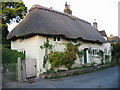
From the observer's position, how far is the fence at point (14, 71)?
979 cm

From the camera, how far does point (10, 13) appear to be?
21.7 m

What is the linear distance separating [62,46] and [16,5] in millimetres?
12891

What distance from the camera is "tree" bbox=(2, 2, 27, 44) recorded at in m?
20.9

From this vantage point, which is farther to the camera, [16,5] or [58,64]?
[16,5]

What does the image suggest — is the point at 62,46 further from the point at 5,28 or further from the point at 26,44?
the point at 5,28

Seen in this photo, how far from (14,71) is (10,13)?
14.8 m

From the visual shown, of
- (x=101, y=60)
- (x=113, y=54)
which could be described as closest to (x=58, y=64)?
(x=101, y=60)

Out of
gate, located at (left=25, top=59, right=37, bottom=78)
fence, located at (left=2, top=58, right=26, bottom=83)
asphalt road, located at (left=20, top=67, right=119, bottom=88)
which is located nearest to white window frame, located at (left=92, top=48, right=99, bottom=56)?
asphalt road, located at (left=20, top=67, right=119, bottom=88)

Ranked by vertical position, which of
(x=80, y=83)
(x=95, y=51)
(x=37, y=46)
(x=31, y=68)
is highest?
(x=37, y=46)

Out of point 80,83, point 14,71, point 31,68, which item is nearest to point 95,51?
point 31,68

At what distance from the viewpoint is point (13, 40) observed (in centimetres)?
1677

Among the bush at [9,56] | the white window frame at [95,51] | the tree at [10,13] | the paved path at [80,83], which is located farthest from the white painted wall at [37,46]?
→ the tree at [10,13]

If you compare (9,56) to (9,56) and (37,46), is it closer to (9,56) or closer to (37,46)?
(9,56)

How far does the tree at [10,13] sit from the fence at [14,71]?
481 inches
